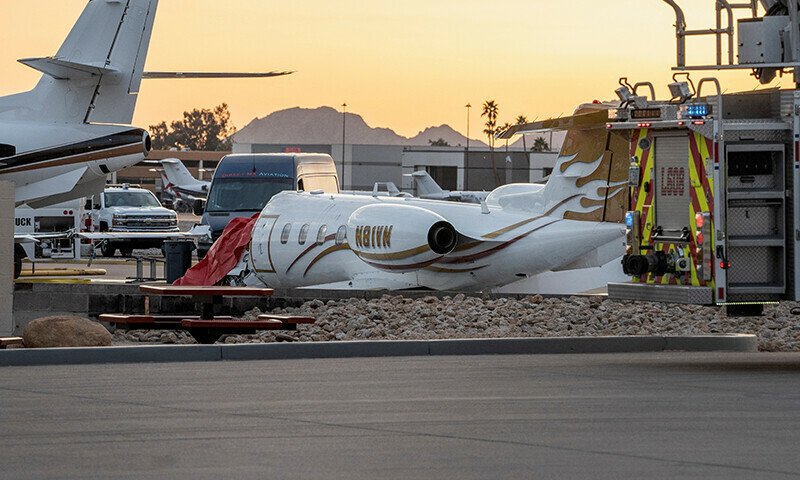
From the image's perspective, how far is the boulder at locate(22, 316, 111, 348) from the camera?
1688 centimetres

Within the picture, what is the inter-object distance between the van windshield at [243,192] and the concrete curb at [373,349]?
20.9m

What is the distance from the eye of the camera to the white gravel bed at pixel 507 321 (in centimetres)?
2052

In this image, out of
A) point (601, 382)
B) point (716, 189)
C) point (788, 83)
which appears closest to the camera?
point (601, 382)

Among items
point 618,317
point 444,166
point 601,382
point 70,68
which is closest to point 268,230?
point 70,68

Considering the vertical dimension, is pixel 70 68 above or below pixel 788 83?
above

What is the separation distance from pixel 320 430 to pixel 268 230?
19.8m

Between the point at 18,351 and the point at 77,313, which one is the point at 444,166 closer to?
the point at 77,313

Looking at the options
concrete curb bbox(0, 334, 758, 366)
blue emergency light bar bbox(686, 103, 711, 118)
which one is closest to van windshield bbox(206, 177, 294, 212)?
concrete curb bbox(0, 334, 758, 366)

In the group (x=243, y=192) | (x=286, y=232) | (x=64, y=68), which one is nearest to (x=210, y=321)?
(x=286, y=232)

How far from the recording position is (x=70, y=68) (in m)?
34.9

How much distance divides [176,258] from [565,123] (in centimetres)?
1316

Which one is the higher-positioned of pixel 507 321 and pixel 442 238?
pixel 442 238

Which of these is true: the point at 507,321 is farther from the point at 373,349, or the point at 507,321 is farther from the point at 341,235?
the point at 341,235

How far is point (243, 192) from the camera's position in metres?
38.9
